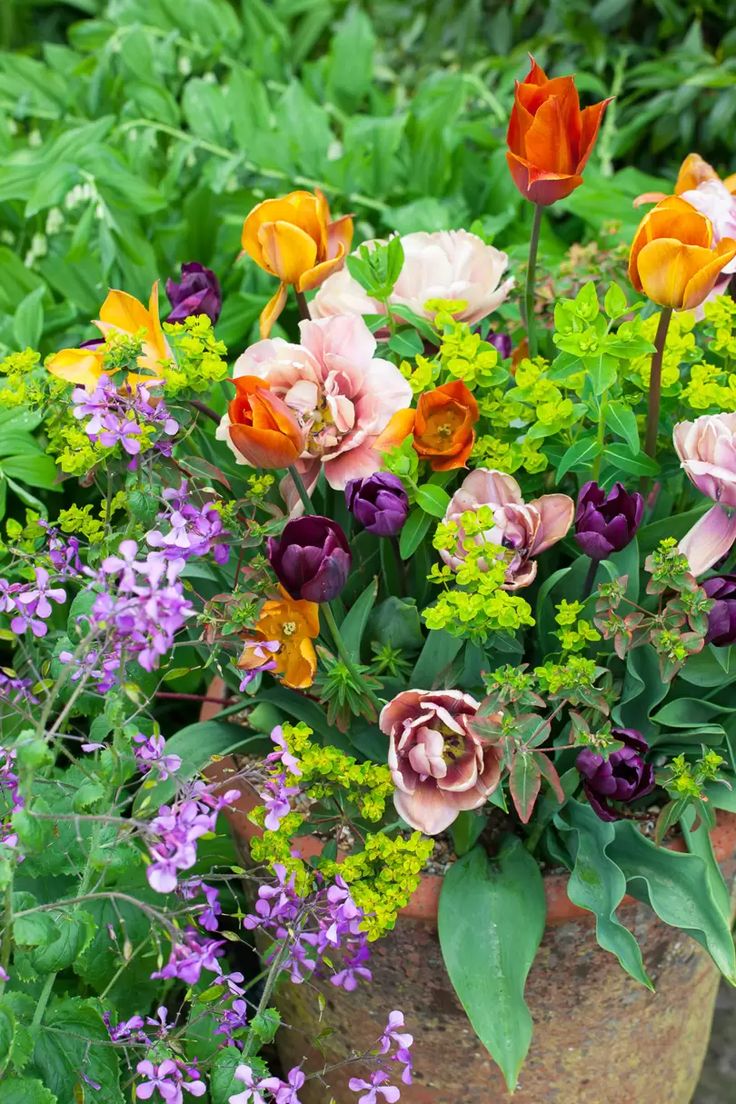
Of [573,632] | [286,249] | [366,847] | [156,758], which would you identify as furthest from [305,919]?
[286,249]

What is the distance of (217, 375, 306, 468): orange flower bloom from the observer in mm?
804

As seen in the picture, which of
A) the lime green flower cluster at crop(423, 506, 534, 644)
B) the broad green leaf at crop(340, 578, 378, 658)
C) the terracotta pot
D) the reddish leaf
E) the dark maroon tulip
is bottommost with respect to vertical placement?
the terracotta pot

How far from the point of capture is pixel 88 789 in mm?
765

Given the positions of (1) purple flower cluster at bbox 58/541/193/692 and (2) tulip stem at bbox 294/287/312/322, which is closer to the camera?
(1) purple flower cluster at bbox 58/541/193/692

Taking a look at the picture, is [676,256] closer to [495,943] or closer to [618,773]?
[618,773]

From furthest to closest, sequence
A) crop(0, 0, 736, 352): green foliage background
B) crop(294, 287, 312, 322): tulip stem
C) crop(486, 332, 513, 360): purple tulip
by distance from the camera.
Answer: crop(0, 0, 736, 352): green foliage background, crop(486, 332, 513, 360): purple tulip, crop(294, 287, 312, 322): tulip stem

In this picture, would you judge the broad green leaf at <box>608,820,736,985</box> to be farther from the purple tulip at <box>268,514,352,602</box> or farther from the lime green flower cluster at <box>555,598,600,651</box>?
the purple tulip at <box>268,514,352,602</box>

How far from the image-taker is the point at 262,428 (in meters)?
0.81

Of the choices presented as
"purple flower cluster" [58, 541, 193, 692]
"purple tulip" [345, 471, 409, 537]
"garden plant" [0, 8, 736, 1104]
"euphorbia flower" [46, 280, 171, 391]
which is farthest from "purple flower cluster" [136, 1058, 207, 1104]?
"euphorbia flower" [46, 280, 171, 391]

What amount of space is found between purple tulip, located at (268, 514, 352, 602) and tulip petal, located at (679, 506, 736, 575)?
259 mm

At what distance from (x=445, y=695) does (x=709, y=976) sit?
494 millimetres

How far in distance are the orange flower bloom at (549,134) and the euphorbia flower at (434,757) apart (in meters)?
0.39

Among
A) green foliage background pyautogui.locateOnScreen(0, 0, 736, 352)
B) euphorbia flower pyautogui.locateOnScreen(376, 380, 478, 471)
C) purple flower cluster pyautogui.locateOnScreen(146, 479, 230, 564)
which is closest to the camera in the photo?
purple flower cluster pyautogui.locateOnScreen(146, 479, 230, 564)

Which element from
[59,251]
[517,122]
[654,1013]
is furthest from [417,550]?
[59,251]
